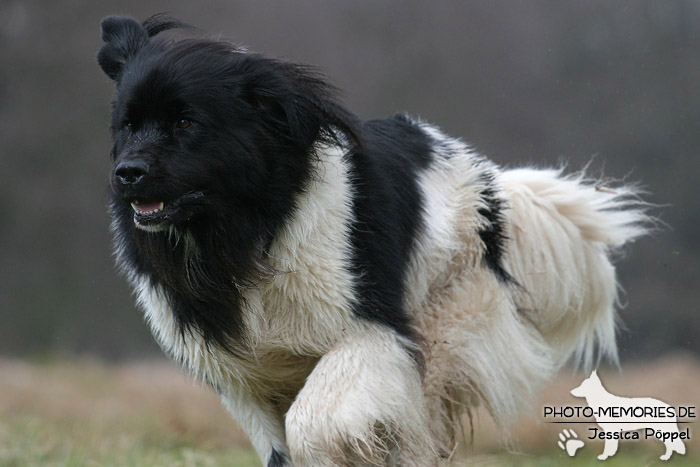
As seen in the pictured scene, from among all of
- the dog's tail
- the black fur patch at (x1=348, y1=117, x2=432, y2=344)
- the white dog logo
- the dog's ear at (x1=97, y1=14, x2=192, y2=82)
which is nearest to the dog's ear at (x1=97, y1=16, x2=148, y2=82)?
the dog's ear at (x1=97, y1=14, x2=192, y2=82)

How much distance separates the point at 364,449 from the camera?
3.94 m

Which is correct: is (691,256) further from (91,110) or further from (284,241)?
(284,241)

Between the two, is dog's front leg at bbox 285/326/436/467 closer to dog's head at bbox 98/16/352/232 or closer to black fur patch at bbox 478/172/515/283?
dog's head at bbox 98/16/352/232

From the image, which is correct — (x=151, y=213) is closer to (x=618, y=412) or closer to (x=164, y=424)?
(x=618, y=412)

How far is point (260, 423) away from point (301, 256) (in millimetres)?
934

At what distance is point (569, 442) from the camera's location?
654 centimetres

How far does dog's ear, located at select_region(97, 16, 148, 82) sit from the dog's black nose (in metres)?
0.81

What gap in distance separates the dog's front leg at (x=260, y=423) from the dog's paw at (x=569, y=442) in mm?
2704

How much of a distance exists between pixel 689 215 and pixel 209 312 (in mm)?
11320

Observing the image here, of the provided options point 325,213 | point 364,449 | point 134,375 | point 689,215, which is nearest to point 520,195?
point 325,213

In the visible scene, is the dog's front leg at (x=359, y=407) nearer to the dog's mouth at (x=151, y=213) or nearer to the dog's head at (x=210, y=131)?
the dog's head at (x=210, y=131)

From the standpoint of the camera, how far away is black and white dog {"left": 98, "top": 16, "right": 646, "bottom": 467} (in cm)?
387

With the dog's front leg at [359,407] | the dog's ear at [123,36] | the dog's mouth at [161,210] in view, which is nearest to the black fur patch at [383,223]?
the dog's front leg at [359,407]

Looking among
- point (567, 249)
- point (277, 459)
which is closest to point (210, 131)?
point (277, 459)
